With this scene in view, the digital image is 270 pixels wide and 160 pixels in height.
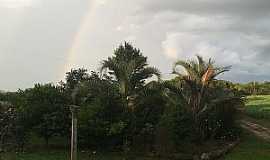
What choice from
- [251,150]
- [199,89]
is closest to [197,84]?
[199,89]

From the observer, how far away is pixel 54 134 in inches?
1125

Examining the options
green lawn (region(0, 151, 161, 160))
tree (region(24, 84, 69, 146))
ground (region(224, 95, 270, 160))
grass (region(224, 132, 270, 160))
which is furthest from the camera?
tree (region(24, 84, 69, 146))

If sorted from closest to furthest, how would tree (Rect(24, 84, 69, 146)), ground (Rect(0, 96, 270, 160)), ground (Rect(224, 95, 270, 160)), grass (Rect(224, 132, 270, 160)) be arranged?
ground (Rect(0, 96, 270, 160)), grass (Rect(224, 132, 270, 160)), ground (Rect(224, 95, 270, 160)), tree (Rect(24, 84, 69, 146))

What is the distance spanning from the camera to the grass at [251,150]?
26.5 m

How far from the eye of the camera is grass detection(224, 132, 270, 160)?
87.1ft

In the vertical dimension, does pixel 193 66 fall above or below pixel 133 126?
above

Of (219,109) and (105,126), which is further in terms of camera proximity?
(219,109)

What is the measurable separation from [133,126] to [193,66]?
5.46 meters

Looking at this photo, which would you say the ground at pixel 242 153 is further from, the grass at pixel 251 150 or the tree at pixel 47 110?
the tree at pixel 47 110

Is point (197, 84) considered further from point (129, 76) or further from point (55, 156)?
point (55, 156)

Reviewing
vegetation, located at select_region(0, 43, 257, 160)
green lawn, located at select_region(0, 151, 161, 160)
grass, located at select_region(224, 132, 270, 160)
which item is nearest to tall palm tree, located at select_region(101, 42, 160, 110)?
vegetation, located at select_region(0, 43, 257, 160)

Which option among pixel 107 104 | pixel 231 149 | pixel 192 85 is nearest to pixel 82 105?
pixel 107 104

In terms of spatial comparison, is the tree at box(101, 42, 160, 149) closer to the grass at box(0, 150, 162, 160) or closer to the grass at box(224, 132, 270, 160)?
the grass at box(0, 150, 162, 160)

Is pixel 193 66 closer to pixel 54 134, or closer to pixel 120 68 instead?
pixel 120 68
